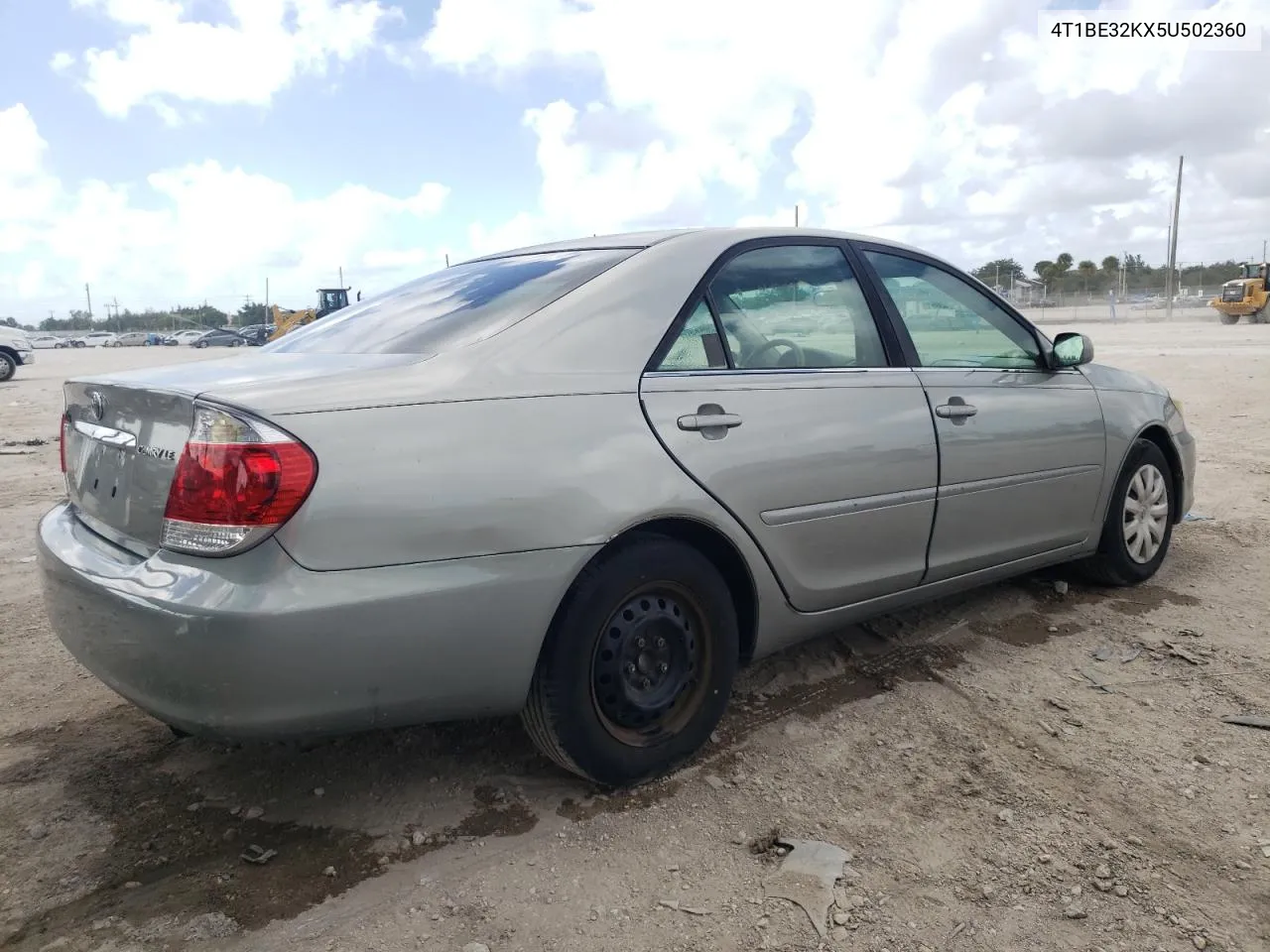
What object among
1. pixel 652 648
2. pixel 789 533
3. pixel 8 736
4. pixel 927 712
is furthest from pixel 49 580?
pixel 927 712

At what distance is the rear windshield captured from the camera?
8.75ft

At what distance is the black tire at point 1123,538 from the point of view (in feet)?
14.0

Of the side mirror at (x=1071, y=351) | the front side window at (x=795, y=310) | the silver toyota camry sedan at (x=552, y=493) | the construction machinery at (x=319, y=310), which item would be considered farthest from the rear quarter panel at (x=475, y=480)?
the construction machinery at (x=319, y=310)

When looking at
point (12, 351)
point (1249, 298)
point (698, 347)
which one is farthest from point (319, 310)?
point (698, 347)

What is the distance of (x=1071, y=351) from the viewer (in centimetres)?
399

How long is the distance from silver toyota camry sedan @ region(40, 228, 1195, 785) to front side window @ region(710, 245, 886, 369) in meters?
0.01

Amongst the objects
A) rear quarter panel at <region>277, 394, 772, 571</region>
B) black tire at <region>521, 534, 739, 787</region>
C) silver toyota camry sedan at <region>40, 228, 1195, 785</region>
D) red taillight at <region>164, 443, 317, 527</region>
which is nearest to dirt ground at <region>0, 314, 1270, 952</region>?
black tire at <region>521, 534, 739, 787</region>

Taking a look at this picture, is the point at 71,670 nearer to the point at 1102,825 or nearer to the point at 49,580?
the point at 49,580

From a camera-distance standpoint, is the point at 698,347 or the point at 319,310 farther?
the point at 319,310

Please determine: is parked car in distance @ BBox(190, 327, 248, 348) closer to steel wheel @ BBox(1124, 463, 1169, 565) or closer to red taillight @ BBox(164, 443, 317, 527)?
steel wheel @ BBox(1124, 463, 1169, 565)

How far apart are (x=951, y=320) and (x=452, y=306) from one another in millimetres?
1953

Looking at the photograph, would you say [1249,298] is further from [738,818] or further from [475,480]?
[475,480]

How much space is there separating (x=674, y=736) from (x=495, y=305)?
4.34 feet

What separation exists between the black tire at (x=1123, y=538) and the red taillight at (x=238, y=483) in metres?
3.51
